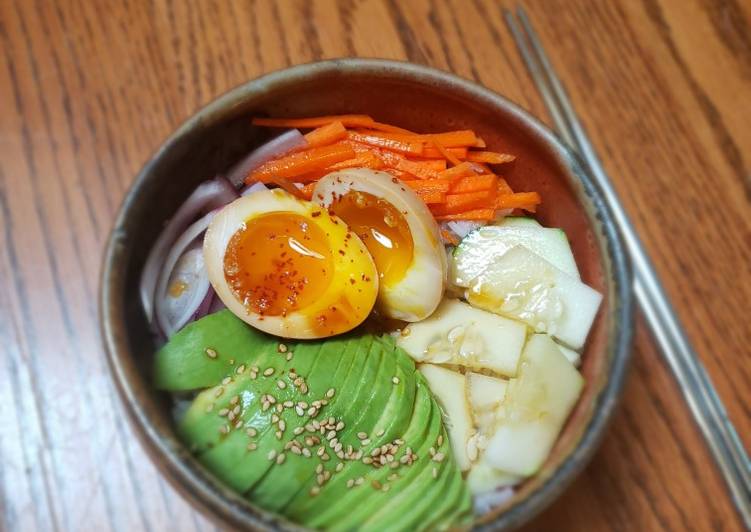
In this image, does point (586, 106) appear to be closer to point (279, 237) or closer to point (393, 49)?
point (393, 49)

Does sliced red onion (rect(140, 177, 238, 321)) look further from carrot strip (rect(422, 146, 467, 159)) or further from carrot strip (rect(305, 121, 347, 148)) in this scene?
carrot strip (rect(422, 146, 467, 159))

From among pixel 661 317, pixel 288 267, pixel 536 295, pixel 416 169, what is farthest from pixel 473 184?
pixel 661 317

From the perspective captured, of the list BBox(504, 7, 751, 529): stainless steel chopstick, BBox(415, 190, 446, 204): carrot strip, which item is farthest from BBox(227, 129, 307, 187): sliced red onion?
BBox(504, 7, 751, 529): stainless steel chopstick

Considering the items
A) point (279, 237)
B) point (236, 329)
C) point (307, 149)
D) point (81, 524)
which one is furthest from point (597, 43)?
point (81, 524)

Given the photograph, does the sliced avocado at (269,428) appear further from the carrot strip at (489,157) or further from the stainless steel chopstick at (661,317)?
the stainless steel chopstick at (661,317)

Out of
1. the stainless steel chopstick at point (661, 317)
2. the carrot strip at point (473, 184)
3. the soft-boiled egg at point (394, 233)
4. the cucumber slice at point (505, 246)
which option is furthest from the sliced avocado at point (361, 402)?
the stainless steel chopstick at point (661, 317)
